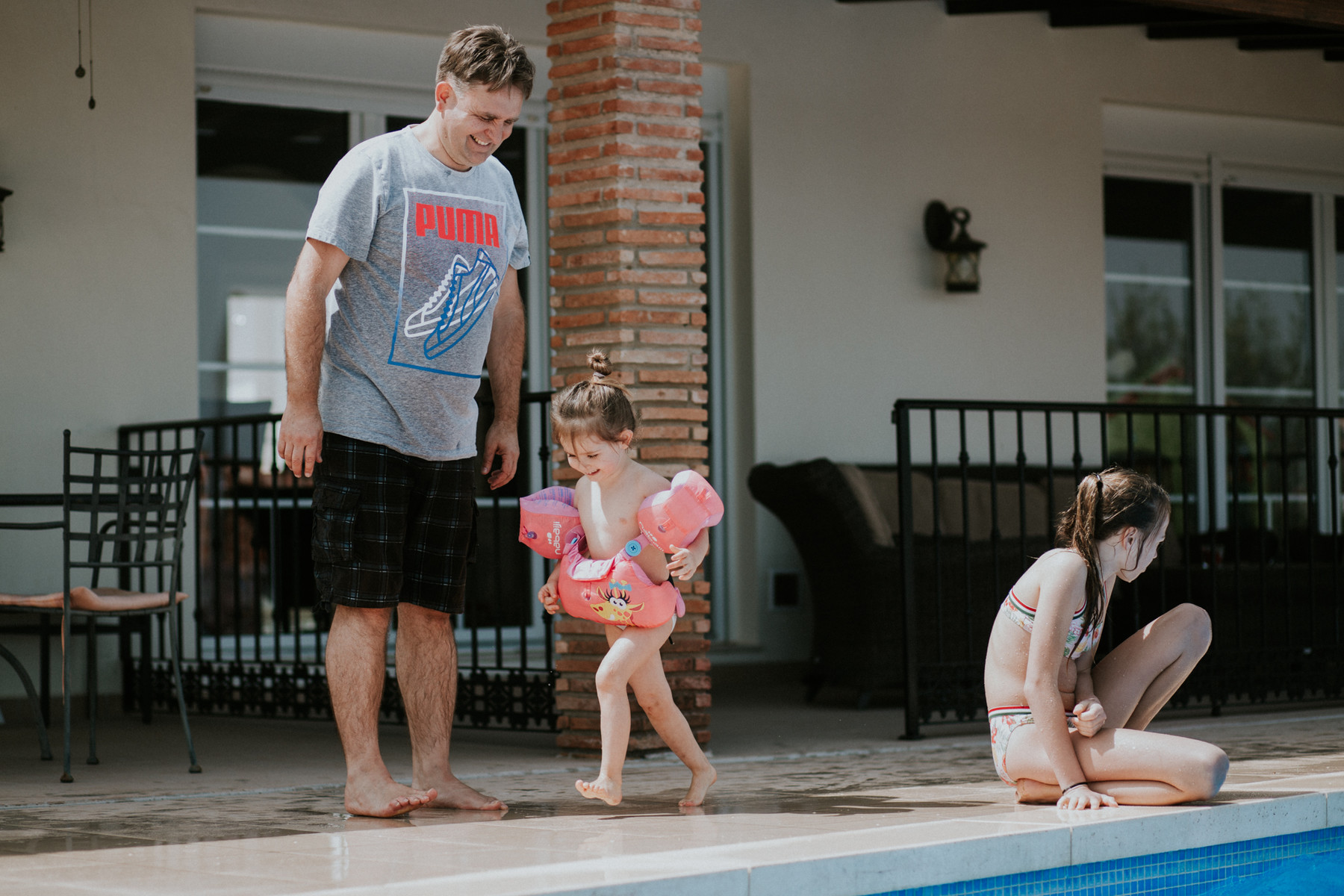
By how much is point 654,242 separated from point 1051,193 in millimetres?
4162

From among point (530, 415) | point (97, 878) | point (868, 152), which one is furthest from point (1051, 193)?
point (97, 878)

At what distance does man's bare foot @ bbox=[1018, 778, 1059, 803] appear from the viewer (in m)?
3.40

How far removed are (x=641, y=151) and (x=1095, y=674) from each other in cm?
→ 215

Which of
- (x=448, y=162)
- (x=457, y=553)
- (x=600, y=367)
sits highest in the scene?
(x=448, y=162)

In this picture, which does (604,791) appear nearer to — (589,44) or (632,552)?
(632,552)

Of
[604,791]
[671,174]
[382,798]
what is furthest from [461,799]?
[671,174]

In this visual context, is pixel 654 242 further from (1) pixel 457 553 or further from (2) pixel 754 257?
(2) pixel 754 257

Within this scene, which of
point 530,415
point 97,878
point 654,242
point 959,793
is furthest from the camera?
point 530,415

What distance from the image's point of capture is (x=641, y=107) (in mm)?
4809

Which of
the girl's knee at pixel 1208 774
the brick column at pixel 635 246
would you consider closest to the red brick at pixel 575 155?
the brick column at pixel 635 246

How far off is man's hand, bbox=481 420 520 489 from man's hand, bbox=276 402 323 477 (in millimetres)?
501

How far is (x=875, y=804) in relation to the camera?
3.52 m

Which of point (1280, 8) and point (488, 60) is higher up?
point (1280, 8)

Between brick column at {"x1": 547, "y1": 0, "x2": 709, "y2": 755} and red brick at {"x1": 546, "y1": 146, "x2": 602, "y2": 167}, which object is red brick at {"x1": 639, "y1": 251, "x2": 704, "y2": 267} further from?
red brick at {"x1": 546, "y1": 146, "x2": 602, "y2": 167}
